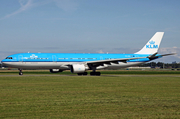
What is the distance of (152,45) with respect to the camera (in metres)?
56.5

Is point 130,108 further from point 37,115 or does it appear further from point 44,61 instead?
point 44,61

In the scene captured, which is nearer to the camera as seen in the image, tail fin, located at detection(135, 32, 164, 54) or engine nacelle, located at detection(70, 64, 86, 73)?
engine nacelle, located at detection(70, 64, 86, 73)

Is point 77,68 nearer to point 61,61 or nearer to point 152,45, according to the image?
point 61,61

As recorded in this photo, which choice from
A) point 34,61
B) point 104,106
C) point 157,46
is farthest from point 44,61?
point 104,106

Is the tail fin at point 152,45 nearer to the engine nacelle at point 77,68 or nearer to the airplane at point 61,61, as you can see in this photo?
the airplane at point 61,61

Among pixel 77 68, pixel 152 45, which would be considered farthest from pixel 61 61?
pixel 152 45

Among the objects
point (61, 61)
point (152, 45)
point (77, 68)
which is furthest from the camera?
point (152, 45)

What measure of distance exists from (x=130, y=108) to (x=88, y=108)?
77.3 inches

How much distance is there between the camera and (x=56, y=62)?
45.7 metres

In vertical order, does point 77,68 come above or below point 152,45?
below

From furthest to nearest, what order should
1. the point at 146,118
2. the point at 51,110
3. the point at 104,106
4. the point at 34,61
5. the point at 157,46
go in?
1. the point at 157,46
2. the point at 34,61
3. the point at 104,106
4. the point at 51,110
5. the point at 146,118

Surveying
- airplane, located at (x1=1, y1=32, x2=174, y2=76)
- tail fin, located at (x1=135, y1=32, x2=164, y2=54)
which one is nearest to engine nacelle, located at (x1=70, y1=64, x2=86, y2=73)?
airplane, located at (x1=1, y1=32, x2=174, y2=76)

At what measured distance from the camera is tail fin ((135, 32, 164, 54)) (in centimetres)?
5641

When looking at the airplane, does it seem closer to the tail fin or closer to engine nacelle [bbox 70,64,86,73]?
engine nacelle [bbox 70,64,86,73]
